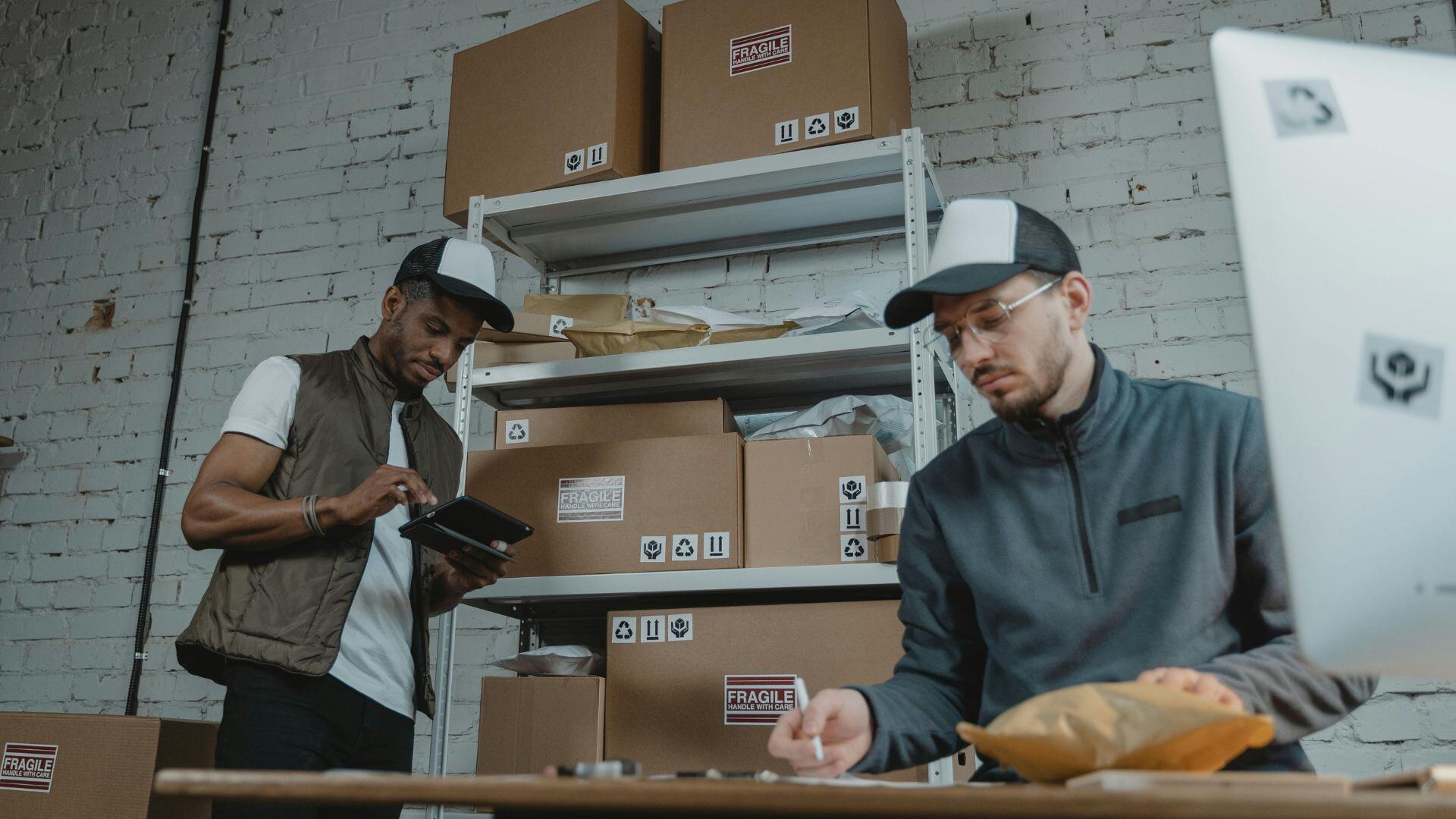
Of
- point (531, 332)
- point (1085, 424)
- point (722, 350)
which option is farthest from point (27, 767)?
point (1085, 424)

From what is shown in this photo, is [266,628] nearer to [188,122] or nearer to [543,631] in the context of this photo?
[543,631]

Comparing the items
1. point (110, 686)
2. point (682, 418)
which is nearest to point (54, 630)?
point (110, 686)

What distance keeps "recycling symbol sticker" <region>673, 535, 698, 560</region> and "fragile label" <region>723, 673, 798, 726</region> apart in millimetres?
229

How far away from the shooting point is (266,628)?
1.71 meters

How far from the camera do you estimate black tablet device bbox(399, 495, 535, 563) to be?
1727 millimetres

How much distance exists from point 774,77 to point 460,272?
74 centimetres

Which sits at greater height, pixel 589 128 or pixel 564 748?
pixel 589 128

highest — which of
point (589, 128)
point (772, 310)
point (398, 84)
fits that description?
point (398, 84)

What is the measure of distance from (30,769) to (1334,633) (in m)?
2.21

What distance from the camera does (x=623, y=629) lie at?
80.9 inches

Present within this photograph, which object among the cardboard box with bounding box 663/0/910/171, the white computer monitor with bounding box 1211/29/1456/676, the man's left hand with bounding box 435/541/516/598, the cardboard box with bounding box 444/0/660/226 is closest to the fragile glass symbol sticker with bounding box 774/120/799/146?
the cardboard box with bounding box 663/0/910/171

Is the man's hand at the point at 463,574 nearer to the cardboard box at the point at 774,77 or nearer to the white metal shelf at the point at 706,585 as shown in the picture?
the white metal shelf at the point at 706,585

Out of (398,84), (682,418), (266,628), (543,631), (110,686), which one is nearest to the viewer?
(266,628)

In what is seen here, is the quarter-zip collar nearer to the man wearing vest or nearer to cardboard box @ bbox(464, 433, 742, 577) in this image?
cardboard box @ bbox(464, 433, 742, 577)
